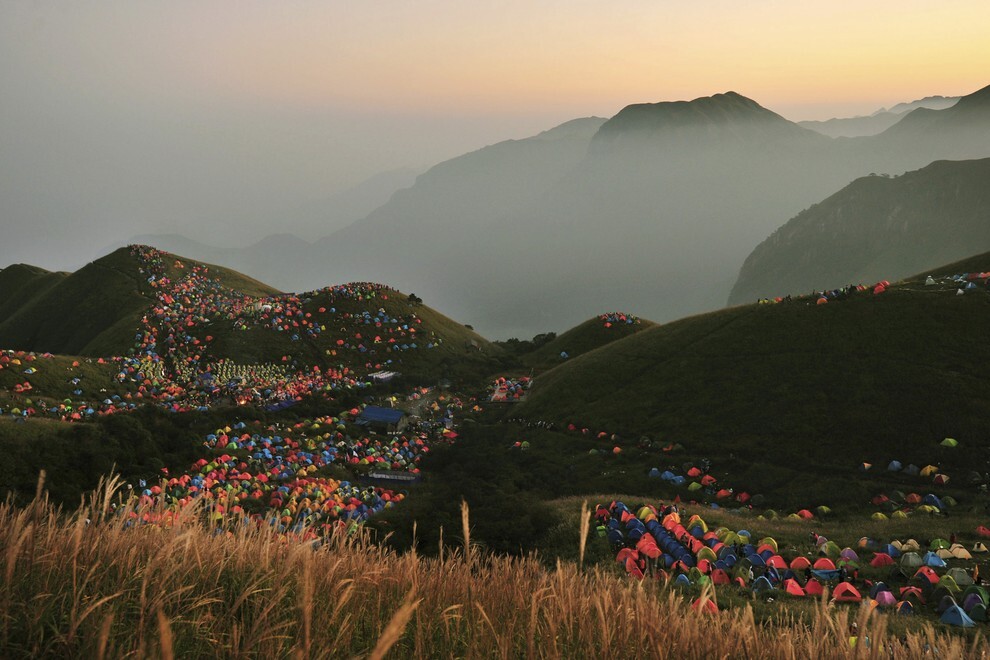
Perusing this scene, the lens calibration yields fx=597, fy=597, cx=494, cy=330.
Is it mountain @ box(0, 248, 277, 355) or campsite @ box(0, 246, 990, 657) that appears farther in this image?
mountain @ box(0, 248, 277, 355)

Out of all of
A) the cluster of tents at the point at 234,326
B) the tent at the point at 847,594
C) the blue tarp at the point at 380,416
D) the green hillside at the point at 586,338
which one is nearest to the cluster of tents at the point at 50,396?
the cluster of tents at the point at 234,326

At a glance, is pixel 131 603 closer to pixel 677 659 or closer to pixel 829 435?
pixel 677 659

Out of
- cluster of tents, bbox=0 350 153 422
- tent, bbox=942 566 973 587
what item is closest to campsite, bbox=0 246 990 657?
tent, bbox=942 566 973 587

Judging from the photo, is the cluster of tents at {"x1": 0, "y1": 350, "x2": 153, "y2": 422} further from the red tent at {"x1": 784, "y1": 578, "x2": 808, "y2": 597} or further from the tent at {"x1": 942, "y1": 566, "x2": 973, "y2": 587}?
the tent at {"x1": 942, "y1": 566, "x2": 973, "y2": 587}

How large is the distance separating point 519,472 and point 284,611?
1764 inches

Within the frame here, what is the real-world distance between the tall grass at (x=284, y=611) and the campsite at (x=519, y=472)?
0.04 m

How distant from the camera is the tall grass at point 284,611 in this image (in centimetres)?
355

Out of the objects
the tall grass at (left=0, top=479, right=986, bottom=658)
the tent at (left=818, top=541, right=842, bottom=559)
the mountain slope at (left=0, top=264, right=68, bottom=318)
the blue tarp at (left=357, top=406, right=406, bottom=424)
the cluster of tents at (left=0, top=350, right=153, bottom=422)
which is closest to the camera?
the tall grass at (left=0, top=479, right=986, bottom=658)

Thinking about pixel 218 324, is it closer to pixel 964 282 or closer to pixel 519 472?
pixel 519 472

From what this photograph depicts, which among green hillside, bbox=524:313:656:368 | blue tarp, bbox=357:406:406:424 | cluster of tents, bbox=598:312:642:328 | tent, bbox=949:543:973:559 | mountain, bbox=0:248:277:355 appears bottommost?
tent, bbox=949:543:973:559

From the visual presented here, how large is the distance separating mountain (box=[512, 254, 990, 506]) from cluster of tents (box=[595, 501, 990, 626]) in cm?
1340

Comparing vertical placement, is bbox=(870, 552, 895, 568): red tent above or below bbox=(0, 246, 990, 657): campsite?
below

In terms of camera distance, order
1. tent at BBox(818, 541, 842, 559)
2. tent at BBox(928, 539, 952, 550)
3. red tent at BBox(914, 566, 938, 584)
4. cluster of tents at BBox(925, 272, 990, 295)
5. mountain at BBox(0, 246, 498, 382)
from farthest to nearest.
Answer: mountain at BBox(0, 246, 498, 382)
cluster of tents at BBox(925, 272, 990, 295)
tent at BBox(818, 541, 842, 559)
tent at BBox(928, 539, 952, 550)
red tent at BBox(914, 566, 938, 584)

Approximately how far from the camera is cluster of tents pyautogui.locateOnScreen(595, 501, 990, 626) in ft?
64.2
